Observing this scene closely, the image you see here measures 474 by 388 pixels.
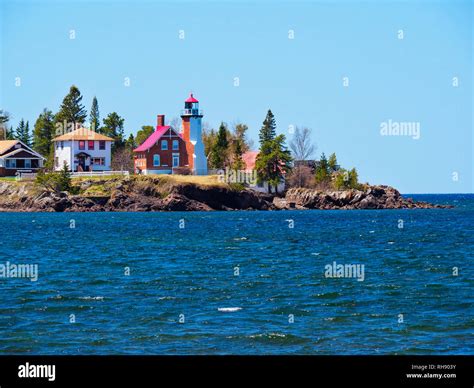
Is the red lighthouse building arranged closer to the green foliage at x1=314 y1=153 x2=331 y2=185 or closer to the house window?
the house window

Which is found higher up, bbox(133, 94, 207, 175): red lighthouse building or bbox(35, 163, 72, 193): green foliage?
bbox(133, 94, 207, 175): red lighthouse building

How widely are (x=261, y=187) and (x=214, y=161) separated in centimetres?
944

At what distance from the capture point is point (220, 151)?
146750 mm

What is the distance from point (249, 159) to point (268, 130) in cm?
935

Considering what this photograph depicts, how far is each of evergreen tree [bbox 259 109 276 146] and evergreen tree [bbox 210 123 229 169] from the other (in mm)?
6204

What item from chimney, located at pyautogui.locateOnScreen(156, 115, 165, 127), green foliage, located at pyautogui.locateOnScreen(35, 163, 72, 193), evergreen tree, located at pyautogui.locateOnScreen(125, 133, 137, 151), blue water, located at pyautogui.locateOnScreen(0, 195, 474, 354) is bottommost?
blue water, located at pyautogui.locateOnScreen(0, 195, 474, 354)

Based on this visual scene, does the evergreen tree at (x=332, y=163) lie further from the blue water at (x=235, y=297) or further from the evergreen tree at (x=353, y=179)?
the blue water at (x=235, y=297)

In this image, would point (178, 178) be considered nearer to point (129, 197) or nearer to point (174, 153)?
point (129, 197)

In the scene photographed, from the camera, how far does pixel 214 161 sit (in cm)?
14538

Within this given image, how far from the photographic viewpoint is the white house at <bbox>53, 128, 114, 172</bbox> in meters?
133

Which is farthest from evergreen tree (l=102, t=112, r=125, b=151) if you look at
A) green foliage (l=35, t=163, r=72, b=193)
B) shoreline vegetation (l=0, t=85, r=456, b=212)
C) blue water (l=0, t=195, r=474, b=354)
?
blue water (l=0, t=195, r=474, b=354)

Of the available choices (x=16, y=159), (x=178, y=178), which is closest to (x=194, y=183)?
(x=178, y=178)

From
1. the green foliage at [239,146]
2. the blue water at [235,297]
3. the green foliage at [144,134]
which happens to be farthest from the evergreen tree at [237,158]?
the blue water at [235,297]
